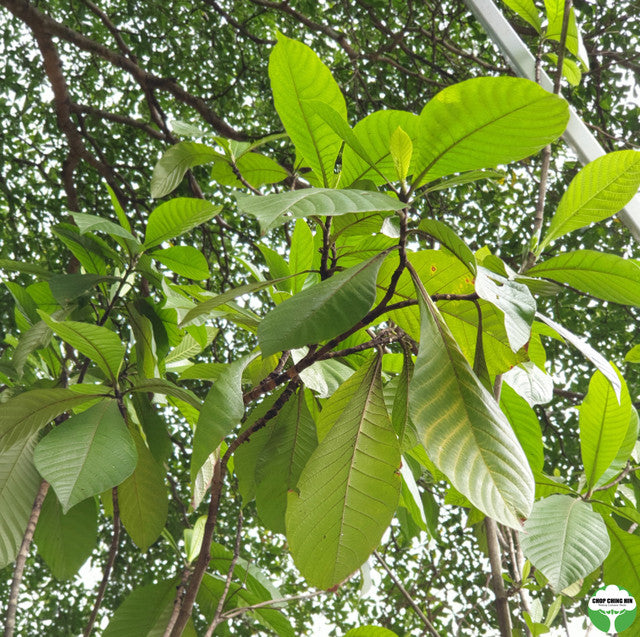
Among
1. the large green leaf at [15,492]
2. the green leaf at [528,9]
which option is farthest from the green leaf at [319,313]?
the green leaf at [528,9]

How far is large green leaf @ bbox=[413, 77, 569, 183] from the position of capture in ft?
1.34

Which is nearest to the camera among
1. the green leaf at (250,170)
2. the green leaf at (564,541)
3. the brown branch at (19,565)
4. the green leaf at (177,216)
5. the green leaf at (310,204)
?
the green leaf at (310,204)

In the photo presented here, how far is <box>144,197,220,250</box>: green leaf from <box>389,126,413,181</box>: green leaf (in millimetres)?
264

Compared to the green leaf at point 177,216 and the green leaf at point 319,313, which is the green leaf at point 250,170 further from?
the green leaf at point 319,313

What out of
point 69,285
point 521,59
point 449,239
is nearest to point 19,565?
point 69,285

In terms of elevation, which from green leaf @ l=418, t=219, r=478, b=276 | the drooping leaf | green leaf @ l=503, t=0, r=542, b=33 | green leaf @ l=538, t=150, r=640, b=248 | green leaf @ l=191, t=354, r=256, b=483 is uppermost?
green leaf @ l=503, t=0, r=542, b=33

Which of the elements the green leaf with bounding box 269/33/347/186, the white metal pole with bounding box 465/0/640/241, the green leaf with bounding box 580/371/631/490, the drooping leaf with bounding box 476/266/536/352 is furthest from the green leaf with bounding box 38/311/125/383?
the white metal pole with bounding box 465/0/640/241

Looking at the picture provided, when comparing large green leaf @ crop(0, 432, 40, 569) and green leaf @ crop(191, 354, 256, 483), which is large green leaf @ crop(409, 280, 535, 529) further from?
large green leaf @ crop(0, 432, 40, 569)

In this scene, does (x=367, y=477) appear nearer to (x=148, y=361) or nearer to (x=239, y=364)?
(x=239, y=364)

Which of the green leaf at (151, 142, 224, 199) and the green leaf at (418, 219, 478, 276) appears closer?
the green leaf at (418, 219, 478, 276)

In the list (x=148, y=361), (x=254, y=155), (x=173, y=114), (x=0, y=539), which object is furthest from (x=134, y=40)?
(x=0, y=539)

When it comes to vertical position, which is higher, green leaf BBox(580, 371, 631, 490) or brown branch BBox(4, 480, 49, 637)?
brown branch BBox(4, 480, 49, 637)

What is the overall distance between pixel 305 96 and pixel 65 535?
0.53 meters

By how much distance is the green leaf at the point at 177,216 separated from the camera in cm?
67
